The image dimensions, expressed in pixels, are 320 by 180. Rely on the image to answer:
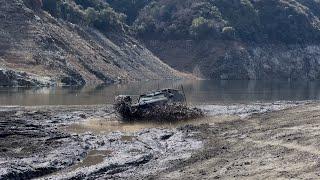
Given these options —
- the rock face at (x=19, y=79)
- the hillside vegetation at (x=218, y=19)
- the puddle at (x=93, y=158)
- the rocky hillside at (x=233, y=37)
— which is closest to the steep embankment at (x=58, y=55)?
the rock face at (x=19, y=79)

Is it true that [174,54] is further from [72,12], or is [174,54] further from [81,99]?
[81,99]

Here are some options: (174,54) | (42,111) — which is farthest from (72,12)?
(42,111)

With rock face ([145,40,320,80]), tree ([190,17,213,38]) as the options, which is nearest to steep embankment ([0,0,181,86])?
rock face ([145,40,320,80])

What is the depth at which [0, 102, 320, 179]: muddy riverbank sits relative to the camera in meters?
20.7

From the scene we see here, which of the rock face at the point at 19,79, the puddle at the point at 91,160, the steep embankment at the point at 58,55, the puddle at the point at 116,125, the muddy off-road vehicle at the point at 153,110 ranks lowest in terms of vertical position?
the puddle at the point at 91,160

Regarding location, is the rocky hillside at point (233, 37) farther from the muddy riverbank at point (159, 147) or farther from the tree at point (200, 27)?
the muddy riverbank at point (159, 147)

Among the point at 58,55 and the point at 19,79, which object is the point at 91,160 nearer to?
the point at 19,79

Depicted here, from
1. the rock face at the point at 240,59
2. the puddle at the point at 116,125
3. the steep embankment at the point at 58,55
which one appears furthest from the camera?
the rock face at the point at 240,59

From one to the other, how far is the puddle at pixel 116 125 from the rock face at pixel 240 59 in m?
79.1

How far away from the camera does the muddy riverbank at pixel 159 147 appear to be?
20672 mm

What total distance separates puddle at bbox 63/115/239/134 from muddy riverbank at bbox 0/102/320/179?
59 mm

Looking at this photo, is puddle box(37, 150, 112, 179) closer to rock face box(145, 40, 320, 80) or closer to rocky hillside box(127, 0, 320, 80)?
rock face box(145, 40, 320, 80)

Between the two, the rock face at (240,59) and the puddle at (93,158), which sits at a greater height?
the rock face at (240,59)

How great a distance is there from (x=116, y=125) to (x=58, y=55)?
53399 mm
